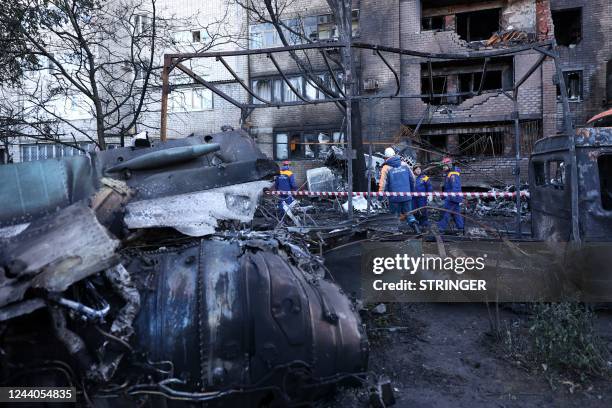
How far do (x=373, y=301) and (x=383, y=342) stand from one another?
78cm

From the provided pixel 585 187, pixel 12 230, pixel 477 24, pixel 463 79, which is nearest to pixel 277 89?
pixel 463 79

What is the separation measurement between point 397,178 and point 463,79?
12.0 m

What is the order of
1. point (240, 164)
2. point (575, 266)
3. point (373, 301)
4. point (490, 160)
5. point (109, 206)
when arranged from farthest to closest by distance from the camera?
point (490, 160) < point (373, 301) < point (575, 266) < point (240, 164) < point (109, 206)

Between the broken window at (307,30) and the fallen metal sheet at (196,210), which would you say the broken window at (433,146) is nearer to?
the broken window at (307,30)

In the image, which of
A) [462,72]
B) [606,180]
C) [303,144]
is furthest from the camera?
[303,144]

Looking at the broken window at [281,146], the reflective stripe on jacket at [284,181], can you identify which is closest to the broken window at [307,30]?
the broken window at [281,146]

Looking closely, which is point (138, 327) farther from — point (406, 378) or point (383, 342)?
point (383, 342)

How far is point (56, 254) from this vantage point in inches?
92.7

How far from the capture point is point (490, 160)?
17.3m

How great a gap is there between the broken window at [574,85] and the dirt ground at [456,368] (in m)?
16.2

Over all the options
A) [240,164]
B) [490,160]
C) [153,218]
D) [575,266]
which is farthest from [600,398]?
[490,160]

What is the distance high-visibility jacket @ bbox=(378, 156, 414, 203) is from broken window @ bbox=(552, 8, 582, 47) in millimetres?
13918

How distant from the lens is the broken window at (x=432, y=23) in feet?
63.4

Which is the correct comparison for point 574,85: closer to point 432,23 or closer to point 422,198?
point 432,23
